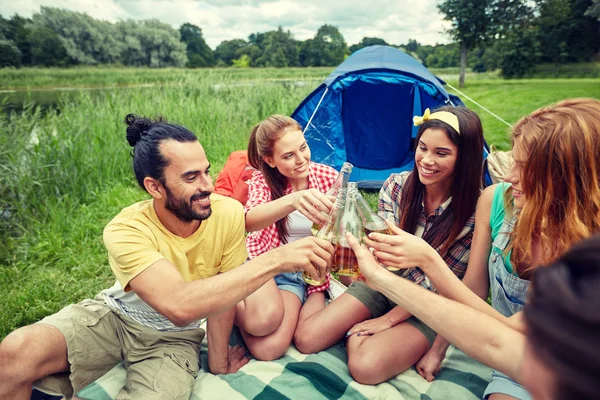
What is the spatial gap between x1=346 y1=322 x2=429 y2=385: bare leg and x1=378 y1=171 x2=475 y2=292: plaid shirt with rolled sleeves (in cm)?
32

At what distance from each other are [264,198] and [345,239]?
43.2 inches

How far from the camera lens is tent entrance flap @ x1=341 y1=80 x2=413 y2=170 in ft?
17.3

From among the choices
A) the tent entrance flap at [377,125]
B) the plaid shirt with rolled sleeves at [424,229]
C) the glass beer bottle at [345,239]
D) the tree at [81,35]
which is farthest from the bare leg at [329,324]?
the tree at [81,35]

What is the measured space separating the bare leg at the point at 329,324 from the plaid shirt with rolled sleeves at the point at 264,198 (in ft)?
1.90

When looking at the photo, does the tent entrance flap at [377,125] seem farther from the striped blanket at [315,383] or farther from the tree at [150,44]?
the tree at [150,44]

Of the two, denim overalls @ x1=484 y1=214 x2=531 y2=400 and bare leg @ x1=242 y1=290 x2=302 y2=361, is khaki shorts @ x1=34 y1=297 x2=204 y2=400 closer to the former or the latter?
bare leg @ x1=242 y1=290 x2=302 y2=361

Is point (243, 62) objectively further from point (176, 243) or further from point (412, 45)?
point (176, 243)

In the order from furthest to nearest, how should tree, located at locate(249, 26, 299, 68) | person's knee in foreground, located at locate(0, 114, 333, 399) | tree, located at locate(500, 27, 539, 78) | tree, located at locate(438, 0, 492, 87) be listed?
tree, located at locate(249, 26, 299, 68)
tree, located at locate(500, 27, 539, 78)
tree, located at locate(438, 0, 492, 87)
person's knee in foreground, located at locate(0, 114, 333, 399)

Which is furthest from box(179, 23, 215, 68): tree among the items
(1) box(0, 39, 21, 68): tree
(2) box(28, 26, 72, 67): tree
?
(1) box(0, 39, 21, 68): tree

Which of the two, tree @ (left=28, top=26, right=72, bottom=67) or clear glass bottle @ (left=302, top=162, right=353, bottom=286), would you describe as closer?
clear glass bottle @ (left=302, top=162, right=353, bottom=286)

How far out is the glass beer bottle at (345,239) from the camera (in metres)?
1.75

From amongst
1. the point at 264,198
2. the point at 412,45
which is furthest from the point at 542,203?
the point at 412,45

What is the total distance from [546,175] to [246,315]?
168cm

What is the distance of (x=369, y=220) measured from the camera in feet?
5.73
